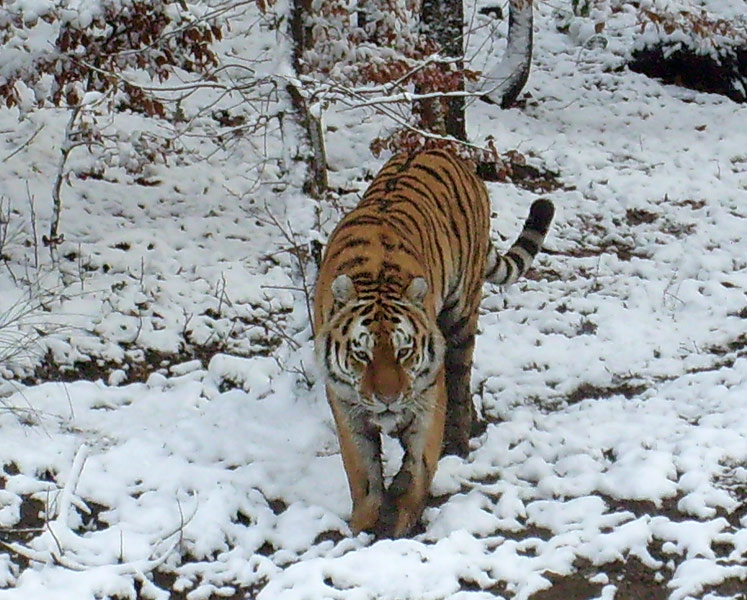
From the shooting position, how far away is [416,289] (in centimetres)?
455

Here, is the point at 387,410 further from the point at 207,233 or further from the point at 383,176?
the point at 207,233

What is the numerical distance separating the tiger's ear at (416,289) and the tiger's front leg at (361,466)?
0.55 metres

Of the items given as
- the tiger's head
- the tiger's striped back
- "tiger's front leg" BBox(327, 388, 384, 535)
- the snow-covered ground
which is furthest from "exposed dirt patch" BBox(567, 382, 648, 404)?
"tiger's front leg" BBox(327, 388, 384, 535)

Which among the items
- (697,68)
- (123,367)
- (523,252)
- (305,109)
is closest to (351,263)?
(305,109)

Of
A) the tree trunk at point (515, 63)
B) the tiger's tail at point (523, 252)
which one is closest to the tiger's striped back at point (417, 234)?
the tiger's tail at point (523, 252)

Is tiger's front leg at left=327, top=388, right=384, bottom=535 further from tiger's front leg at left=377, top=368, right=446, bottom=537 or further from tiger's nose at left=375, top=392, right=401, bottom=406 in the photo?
tiger's nose at left=375, top=392, right=401, bottom=406

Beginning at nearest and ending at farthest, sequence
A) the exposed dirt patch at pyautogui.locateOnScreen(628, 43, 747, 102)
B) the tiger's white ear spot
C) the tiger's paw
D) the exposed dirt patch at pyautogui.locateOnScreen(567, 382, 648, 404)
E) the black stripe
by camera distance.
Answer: the tiger's white ear spot
the tiger's paw
the black stripe
the exposed dirt patch at pyautogui.locateOnScreen(567, 382, 648, 404)
the exposed dirt patch at pyautogui.locateOnScreen(628, 43, 747, 102)

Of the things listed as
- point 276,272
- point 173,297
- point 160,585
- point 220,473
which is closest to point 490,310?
point 276,272

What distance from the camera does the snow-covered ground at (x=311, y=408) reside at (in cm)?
421

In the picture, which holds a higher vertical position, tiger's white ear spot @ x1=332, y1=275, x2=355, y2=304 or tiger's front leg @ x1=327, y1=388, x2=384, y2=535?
tiger's white ear spot @ x1=332, y1=275, x2=355, y2=304

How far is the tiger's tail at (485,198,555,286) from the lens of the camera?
5914 mm

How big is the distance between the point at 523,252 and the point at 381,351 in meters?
1.92

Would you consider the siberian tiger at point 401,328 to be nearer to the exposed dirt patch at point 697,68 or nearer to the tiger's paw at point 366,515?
the tiger's paw at point 366,515

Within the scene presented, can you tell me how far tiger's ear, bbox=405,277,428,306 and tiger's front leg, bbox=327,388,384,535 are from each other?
21.7 inches
